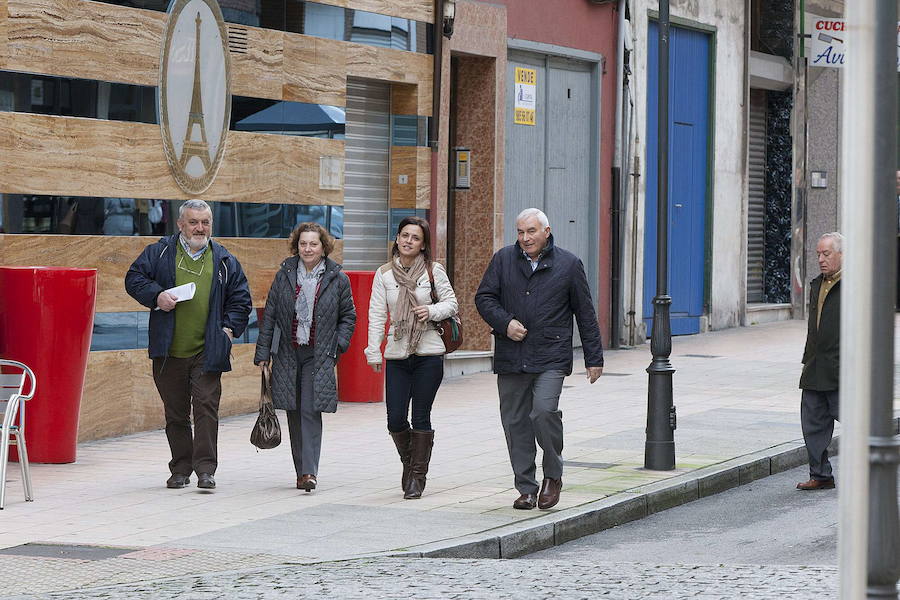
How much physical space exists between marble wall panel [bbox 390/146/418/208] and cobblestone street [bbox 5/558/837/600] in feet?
30.6

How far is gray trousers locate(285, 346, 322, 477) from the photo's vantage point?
10328 mm

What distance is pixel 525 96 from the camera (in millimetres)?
19359

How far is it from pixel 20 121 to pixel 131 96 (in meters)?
1.27

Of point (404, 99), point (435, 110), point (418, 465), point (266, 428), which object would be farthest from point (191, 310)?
point (435, 110)

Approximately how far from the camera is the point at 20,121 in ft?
39.5

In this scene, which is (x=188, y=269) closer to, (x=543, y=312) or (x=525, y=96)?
(x=543, y=312)

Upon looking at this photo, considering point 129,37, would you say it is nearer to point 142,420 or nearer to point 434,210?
point 142,420

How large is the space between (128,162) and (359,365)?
3372mm

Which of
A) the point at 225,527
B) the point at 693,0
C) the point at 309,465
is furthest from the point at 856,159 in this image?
the point at 693,0

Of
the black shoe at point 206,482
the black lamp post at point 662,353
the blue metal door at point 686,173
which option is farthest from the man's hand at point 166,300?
the blue metal door at point 686,173

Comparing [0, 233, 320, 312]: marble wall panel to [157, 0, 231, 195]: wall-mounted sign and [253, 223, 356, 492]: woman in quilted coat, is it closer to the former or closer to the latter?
[157, 0, 231, 195]: wall-mounted sign

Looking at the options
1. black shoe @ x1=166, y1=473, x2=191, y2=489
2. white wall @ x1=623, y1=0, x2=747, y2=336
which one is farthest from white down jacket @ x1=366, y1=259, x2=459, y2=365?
white wall @ x1=623, y1=0, x2=747, y2=336

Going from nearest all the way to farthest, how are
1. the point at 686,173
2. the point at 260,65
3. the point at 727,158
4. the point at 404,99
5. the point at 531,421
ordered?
the point at 531,421, the point at 260,65, the point at 404,99, the point at 686,173, the point at 727,158

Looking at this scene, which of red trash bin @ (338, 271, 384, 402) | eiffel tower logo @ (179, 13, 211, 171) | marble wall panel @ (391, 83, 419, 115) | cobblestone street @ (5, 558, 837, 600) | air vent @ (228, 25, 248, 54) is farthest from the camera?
marble wall panel @ (391, 83, 419, 115)
